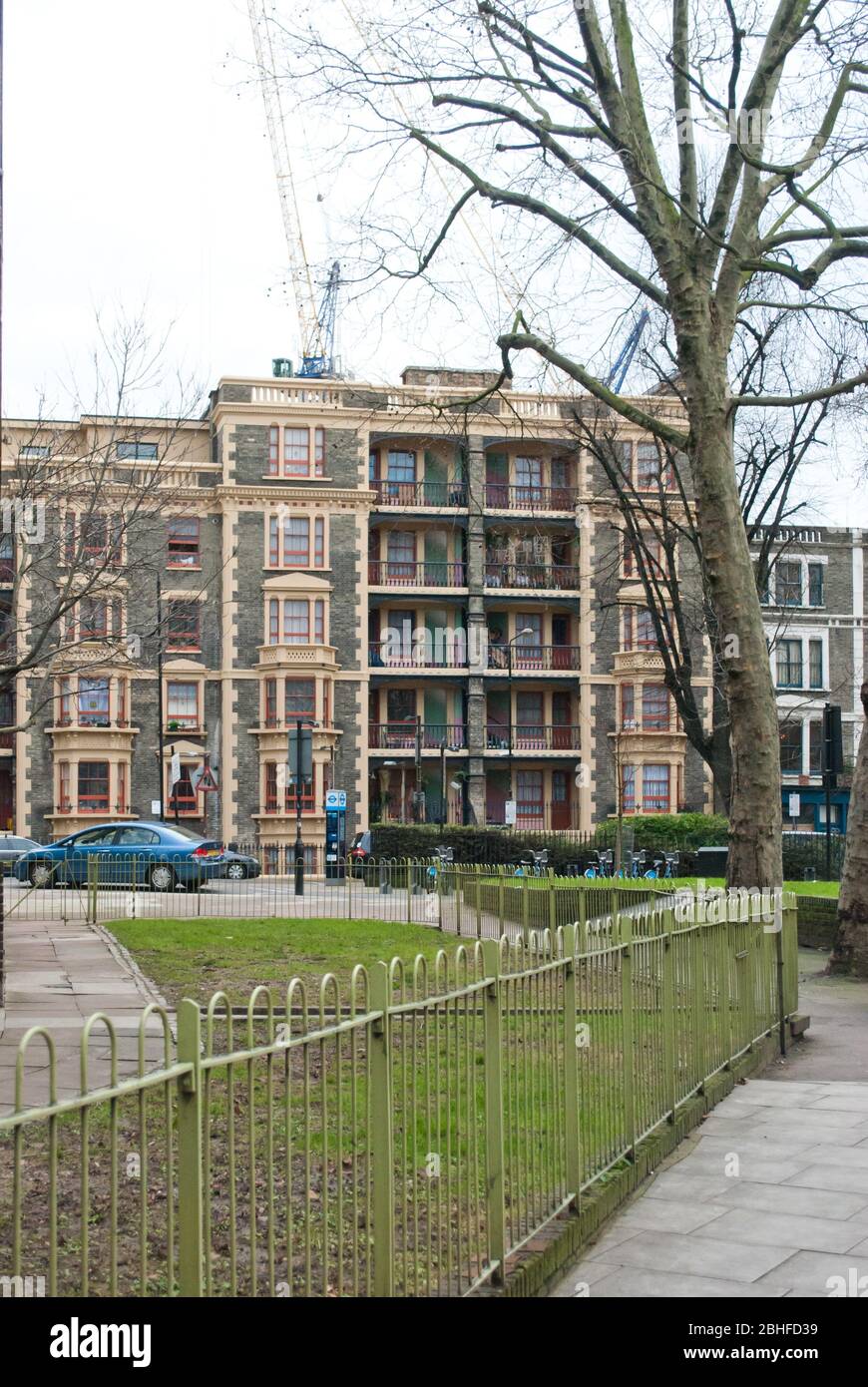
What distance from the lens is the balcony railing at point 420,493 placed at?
181ft

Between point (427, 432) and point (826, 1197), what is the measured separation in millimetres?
48507

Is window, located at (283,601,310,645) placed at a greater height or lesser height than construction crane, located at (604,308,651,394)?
lesser

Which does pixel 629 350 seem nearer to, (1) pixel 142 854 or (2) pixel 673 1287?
(1) pixel 142 854

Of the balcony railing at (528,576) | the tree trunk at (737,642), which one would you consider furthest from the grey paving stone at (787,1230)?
the balcony railing at (528,576)

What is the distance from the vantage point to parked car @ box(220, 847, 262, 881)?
115ft

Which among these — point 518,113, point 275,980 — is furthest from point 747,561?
point 275,980

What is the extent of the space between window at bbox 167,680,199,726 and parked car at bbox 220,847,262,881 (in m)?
17.3

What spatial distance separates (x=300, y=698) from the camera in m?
52.2

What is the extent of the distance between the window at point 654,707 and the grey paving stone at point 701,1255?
49.4 meters

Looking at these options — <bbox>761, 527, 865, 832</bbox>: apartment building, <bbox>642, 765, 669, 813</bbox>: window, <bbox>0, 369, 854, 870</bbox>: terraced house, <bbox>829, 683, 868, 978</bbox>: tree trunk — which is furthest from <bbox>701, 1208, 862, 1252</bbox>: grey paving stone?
<bbox>761, 527, 865, 832</bbox>: apartment building

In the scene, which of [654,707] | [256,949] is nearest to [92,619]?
[256,949]

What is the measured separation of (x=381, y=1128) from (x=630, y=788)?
51.1 metres

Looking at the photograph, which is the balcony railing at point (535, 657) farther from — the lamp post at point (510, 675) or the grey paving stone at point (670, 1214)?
the grey paving stone at point (670, 1214)

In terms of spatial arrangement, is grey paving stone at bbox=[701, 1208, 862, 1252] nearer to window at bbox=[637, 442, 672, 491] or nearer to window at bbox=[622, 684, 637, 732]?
window at bbox=[637, 442, 672, 491]
